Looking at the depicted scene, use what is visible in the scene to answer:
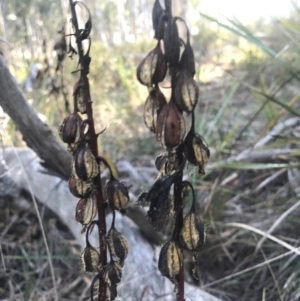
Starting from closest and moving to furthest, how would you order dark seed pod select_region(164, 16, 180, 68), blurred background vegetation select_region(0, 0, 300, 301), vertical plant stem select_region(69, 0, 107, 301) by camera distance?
dark seed pod select_region(164, 16, 180, 68)
vertical plant stem select_region(69, 0, 107, 301)
blurred background vegetation select_region(0, 0, 300, 301)

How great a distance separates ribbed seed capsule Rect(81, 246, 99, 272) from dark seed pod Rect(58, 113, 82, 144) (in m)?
0.21

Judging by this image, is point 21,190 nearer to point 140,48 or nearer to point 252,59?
point 252,59

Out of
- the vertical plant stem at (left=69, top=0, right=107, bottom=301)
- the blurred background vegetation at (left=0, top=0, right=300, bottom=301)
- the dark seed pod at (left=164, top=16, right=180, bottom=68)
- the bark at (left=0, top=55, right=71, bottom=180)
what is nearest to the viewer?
the dark seed pod at (left=164, top=16, right=180, bottom=68)

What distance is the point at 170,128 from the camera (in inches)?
25.0

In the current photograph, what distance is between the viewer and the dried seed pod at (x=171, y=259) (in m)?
0.73

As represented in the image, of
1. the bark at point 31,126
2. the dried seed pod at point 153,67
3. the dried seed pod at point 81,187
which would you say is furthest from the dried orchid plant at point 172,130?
the bark at point 31,126

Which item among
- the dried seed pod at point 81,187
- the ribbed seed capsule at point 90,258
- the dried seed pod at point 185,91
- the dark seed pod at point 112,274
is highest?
the dried seed pod at point 185,91

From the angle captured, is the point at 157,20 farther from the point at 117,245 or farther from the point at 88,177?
the point at 117,245

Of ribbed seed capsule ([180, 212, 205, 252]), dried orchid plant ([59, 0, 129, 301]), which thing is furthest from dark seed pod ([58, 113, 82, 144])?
ribbed seed capsule ([180, 212, 205, 252])

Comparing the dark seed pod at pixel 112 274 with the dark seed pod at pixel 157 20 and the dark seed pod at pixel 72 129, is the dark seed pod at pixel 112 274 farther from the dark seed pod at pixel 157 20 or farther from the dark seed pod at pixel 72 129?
the dark seed pod at pixel 157 20

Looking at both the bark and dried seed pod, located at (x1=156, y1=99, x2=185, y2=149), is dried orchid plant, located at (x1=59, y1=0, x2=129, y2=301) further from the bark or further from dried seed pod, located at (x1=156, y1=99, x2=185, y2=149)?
the bark

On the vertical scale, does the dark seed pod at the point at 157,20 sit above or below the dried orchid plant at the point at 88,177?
above

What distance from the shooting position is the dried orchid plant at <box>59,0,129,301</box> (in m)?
0.73

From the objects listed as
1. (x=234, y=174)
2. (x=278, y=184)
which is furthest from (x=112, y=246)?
(x=278, y=184)
